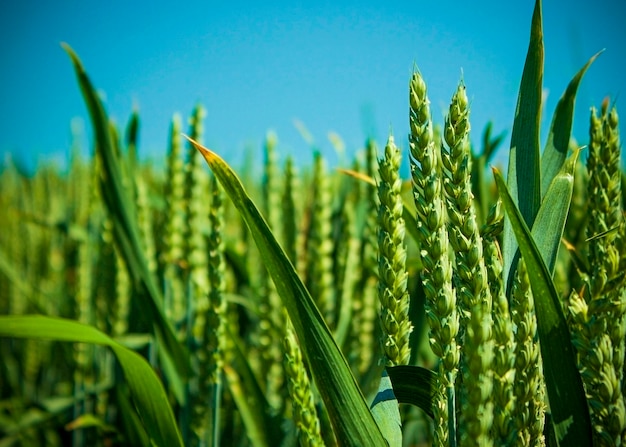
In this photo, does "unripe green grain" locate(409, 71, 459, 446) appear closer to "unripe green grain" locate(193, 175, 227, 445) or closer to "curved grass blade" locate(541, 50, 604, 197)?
"curved grass blade" locate(541, 50, 604, 197)

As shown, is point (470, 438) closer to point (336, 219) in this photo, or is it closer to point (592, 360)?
point (592, 360)

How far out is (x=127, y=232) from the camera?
830mm

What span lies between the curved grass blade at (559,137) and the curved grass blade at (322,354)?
0.27 m

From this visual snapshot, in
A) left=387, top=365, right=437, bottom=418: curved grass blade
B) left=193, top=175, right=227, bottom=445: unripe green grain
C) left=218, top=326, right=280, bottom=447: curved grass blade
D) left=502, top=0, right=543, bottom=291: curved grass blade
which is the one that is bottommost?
left=218, top=326, right=280, bottom=447: curved grass blade

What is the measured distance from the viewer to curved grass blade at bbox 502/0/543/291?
459 mm

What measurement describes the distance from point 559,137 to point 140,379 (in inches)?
20.7

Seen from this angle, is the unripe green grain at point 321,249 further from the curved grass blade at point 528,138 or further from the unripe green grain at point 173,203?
the curved grass blade at point 528,138

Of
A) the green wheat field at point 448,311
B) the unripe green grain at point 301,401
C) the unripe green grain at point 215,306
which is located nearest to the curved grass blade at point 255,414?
the green wheat field at point 448,311

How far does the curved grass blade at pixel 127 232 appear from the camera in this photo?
807mm

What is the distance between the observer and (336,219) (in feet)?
4.11

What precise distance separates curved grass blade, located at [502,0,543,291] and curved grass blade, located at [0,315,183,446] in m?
0.41

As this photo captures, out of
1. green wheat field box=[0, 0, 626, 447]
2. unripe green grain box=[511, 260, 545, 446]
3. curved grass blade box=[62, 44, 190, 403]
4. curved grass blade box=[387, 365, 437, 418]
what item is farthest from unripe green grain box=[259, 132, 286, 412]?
unripe green grain box=[511, 260, 545, 446]

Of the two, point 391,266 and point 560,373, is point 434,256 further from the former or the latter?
point 560,373

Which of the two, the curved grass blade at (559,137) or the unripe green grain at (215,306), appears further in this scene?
the unripe green grain at (215,306)
